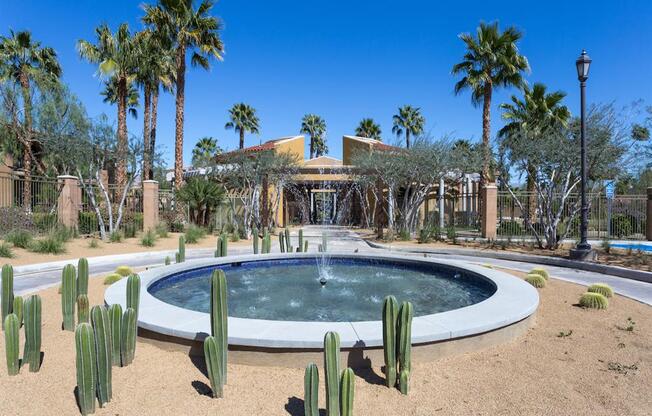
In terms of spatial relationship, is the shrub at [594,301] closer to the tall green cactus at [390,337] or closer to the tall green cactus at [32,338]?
the tall green cactus at [390,337]

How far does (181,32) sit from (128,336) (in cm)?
2262

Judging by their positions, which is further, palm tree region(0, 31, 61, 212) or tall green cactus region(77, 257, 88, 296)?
palm tree region(0, 31, 61, 212)

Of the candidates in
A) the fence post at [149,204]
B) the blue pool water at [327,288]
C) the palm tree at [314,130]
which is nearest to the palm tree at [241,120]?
the palm tree at [314,130]

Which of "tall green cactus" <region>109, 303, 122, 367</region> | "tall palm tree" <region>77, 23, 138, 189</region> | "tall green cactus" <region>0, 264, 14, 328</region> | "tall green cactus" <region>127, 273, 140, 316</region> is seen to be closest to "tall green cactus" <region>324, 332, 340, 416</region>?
"tall green cactus" <region>109, 303, 122, 367</region>

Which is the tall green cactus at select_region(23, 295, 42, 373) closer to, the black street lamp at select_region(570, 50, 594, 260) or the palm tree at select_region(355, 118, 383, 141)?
the black street lamp at select_region(570, 50, 594, 260)

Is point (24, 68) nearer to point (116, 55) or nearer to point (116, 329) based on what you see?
point (116, 55)

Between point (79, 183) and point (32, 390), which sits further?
point (79, 183)

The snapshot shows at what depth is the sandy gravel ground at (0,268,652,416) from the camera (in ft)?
11.6

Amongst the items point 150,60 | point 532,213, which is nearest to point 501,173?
point 532,213

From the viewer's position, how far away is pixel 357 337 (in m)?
4.20

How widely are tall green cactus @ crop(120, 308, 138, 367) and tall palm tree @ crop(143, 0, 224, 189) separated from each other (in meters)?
20.2

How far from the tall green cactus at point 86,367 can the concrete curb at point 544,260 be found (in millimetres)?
11859

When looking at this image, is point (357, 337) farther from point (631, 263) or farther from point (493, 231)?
point (493, 231)

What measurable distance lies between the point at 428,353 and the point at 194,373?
2.45 metres
